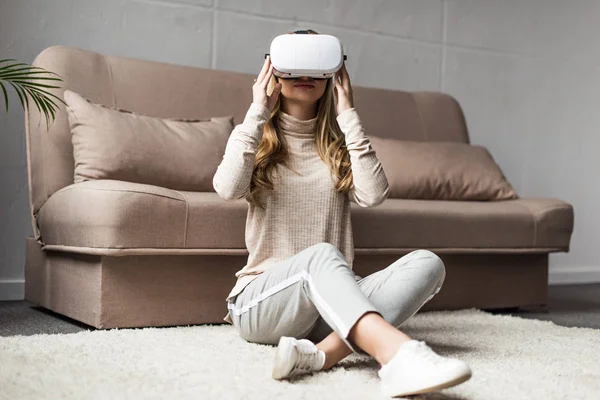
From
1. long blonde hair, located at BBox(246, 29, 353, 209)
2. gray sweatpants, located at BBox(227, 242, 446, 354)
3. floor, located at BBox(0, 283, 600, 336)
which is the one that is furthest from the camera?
floor, located at BBox(0, 283, 600, 336)

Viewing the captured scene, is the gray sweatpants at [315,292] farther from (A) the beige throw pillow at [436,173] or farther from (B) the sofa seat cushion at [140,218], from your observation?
(A) the beige throw pillow at [436,173]

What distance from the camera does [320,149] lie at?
2244mm

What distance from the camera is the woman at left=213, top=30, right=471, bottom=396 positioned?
1.96 meters

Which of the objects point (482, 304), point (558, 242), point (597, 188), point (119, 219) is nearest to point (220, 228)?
point (119, 219)

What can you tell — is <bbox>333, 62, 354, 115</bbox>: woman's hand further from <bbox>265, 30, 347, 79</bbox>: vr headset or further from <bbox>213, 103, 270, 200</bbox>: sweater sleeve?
<bbox>213, 103, 270, 200</bbox>: sweater sleeve

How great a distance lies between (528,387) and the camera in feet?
5.93

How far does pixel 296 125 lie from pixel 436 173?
137cm

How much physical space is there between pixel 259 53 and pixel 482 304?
1.70 metres

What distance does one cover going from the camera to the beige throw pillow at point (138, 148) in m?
2.79

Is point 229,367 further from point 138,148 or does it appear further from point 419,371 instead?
point 138,148

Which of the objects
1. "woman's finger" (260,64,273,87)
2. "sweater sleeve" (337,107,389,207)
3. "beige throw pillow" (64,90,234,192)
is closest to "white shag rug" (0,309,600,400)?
"sweater sleeve" (337,107,389,207)

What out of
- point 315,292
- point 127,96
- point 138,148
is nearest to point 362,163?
point 315,292

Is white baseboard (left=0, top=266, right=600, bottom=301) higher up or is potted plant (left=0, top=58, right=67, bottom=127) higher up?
potted plant (left=0, top=58, right=67, bottom=127)

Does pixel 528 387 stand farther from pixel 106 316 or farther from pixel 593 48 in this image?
pixel 593 48
